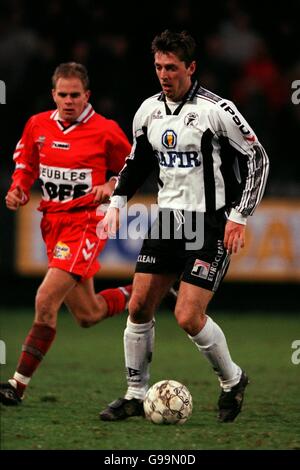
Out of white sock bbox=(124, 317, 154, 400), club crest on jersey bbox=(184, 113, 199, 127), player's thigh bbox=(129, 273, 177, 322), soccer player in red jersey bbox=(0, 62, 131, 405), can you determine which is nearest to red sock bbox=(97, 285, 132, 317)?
soccer player in red jersey bbox=(0, 62, 131, 405)

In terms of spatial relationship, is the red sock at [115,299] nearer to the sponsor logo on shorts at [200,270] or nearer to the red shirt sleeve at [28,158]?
the red shirt sleeve at [28,158]

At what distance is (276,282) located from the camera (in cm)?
1275

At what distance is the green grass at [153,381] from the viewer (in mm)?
5633

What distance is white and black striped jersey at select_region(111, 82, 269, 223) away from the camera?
623 centimetres

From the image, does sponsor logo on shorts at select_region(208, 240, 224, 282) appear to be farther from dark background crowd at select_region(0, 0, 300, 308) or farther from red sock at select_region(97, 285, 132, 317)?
dark background crowd at select_region(0, 0, 300, 308)

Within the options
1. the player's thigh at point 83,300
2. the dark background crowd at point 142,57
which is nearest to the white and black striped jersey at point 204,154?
the player's thigh at point 83,300

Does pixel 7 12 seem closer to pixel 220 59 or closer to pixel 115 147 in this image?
pixel 220 59

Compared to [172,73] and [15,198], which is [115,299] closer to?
[15,198]

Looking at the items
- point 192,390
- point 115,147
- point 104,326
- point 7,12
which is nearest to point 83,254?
point 115,147

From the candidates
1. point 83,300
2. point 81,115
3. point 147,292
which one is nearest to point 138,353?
point 147,292

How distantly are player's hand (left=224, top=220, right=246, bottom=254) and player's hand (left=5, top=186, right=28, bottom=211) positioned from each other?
163cm

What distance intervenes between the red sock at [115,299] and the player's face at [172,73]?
85.9 inches

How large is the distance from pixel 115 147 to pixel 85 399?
1674 mm
